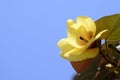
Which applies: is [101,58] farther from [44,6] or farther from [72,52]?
[44,6]

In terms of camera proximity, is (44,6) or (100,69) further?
(44,6)

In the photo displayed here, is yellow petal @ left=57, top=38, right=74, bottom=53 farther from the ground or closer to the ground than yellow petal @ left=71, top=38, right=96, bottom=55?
farther from the ground

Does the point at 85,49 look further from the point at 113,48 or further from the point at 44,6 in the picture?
the point at 44,6

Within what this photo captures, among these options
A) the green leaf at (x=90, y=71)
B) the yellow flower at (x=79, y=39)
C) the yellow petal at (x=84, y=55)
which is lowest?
the green leaf at (x=90, y=71)

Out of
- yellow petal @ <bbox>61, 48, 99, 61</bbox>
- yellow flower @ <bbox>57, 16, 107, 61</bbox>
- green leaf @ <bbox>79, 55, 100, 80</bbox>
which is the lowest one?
green leaf @ <bbox>79, 55, 100, 80</bbox>

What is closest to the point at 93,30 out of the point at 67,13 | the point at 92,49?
the point at 92,49

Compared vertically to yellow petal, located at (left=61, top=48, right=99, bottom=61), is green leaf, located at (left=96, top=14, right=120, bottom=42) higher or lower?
higher

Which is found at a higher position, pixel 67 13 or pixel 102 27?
pixel 67 13

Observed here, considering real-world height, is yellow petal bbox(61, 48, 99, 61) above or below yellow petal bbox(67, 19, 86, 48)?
below
